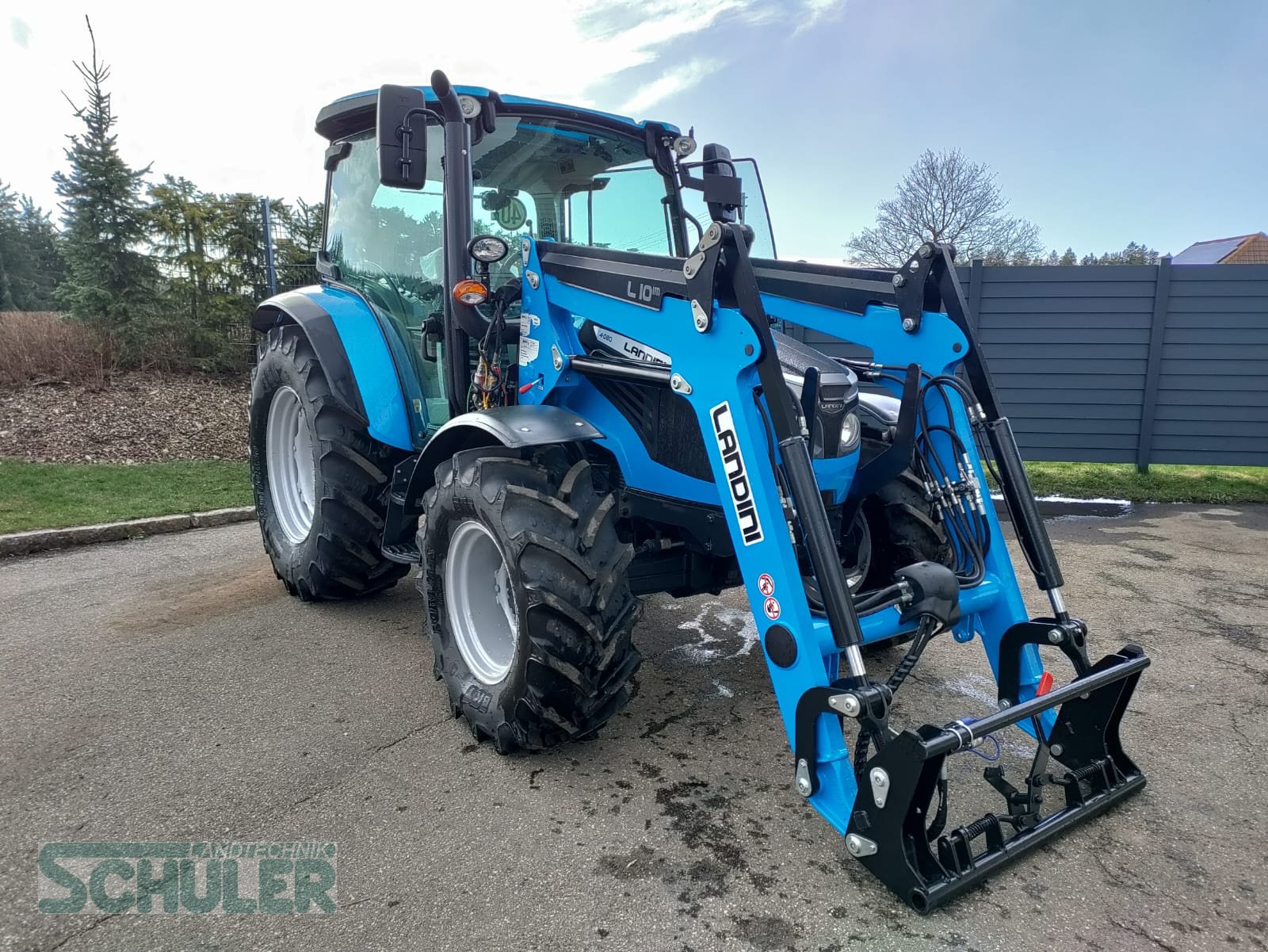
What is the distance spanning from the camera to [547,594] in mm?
2602

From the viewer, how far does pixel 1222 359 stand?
8.50m

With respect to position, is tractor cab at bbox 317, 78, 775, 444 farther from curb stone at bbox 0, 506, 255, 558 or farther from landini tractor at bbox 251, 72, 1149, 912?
curb stone at bbox 0, 506, 255, 558

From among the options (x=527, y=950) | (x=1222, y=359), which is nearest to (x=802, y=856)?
(x=527, y=950)

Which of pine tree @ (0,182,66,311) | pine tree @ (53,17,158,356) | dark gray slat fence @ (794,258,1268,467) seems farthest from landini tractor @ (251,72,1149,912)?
pine tree @ (0,182,66,311)

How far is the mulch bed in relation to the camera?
8.97 m

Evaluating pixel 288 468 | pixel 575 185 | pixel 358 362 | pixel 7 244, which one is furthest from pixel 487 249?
pixel 7 244

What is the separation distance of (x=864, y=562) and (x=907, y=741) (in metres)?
1.30

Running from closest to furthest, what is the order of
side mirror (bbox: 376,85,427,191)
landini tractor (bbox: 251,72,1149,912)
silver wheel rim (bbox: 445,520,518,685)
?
landini tractor (bbox: 251,72,1149,912) < side mirror (bbox: 376,85,427,191) < silver wheel rim (bbox: 445,520,518,685)

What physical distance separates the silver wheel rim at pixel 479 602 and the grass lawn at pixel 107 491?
4.42 m

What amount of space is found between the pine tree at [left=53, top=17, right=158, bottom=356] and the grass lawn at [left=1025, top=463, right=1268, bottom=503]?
11629 mm

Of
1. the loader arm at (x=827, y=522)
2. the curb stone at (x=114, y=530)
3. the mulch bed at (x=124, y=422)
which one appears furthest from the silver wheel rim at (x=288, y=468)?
the mulch bed at (x=124, y=422)

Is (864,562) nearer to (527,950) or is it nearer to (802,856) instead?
(802,856)

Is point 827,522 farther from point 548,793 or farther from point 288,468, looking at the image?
point 288,468

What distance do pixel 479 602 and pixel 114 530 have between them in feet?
14.1
